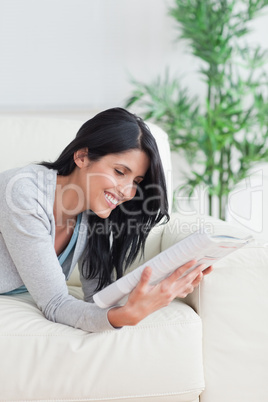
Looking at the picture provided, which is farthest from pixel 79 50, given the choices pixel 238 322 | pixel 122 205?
pixel 238 322

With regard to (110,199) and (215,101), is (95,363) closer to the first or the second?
(110,199)

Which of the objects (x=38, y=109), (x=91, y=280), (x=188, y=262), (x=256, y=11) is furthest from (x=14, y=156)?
(x=256, y=11)

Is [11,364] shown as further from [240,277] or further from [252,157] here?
[252,157]

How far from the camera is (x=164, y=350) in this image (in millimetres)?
1141

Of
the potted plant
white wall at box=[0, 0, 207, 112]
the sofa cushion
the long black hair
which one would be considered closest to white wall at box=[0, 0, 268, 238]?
white wall at box=[0, 0, 207, 112]

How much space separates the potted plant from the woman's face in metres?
1.23

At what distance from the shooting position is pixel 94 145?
129 centimetres

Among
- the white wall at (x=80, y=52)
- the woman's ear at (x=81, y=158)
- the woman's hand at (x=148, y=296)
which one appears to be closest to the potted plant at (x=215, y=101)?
the white wall at (x=80, y=52)

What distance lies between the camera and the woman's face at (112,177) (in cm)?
127

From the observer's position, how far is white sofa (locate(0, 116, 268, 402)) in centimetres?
110

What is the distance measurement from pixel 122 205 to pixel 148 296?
505 millimetres

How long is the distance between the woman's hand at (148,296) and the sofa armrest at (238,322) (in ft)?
0.67

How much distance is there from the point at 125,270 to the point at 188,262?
565 mm

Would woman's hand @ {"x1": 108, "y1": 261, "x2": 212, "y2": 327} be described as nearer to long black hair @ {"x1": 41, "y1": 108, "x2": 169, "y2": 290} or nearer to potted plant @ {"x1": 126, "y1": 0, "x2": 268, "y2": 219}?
long black hair @ {"x1": 41, "y1": 108, "x2": 169, "y2": 290}
